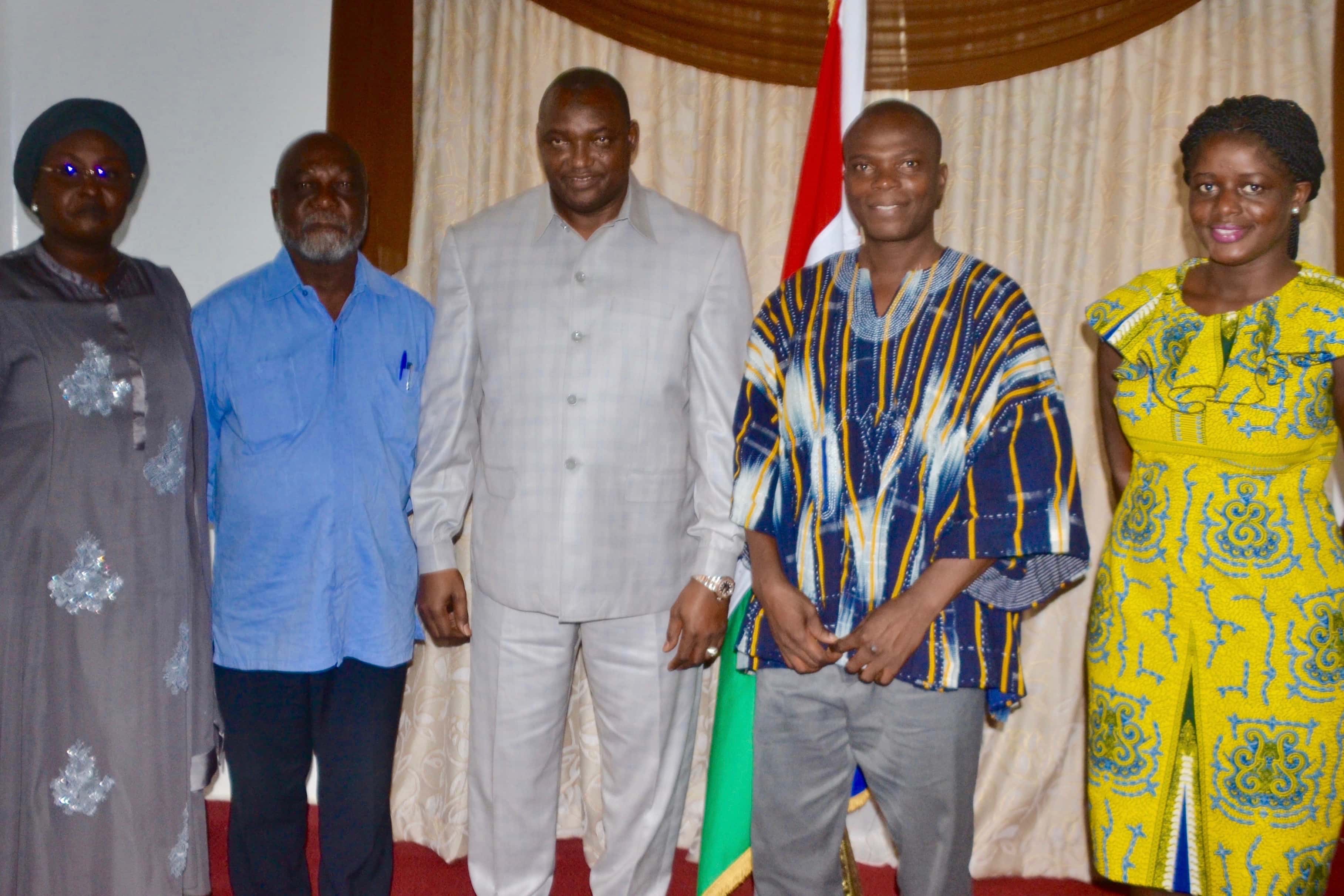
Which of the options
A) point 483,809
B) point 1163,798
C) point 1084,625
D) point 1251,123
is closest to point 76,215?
point 483,809

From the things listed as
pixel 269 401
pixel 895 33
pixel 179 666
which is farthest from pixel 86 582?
pixel 895 33

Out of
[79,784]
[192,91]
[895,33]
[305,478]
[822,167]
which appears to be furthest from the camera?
[192,91]

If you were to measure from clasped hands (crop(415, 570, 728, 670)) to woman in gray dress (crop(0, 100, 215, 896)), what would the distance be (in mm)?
499

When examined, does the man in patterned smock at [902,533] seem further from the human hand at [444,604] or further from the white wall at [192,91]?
the white wall at [192,91]

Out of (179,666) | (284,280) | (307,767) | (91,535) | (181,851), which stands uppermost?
(284,280)

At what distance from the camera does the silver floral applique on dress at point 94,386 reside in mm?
2051

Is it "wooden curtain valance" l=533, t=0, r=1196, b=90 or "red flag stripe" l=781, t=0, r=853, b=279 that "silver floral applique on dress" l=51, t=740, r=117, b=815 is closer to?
"red flag stripe" l=781, t=0, r=853, b=279

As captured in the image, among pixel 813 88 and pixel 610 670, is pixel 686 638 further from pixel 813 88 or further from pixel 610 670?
pixel 813 88

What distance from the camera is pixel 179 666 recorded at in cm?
221

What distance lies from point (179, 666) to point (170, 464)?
1.36 ft

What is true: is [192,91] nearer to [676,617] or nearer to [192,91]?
[192,91]

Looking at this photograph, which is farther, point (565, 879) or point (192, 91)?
point (192, 91)

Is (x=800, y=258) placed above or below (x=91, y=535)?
above

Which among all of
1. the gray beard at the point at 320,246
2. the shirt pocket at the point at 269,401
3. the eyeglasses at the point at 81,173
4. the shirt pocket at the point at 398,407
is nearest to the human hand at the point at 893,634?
the shirt pocket at the point at 398,407
